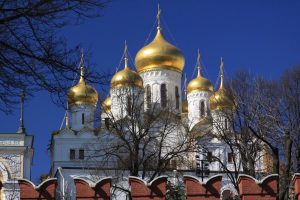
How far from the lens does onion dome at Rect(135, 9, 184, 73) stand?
53.4m

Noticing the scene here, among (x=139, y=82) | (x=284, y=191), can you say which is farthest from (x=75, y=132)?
(x=284, y=191)

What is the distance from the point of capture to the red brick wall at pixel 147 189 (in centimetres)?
1380

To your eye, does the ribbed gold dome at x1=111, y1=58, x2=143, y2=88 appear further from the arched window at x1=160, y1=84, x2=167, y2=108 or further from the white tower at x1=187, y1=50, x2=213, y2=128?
the white tower at x1=187, y1=50, x2=213, y2=128

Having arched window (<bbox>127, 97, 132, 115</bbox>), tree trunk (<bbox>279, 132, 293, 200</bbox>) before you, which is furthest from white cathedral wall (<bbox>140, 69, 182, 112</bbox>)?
tree trunk (<bbox>279, 132, 293, 200</bbox>)

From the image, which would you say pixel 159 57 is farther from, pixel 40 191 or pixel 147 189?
pixel 40 191

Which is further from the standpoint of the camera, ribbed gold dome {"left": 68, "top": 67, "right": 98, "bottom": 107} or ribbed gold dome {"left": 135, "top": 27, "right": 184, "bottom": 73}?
ribbed gold dome {"left": 135, "top": 27, "right": 184, "bottom": 73}

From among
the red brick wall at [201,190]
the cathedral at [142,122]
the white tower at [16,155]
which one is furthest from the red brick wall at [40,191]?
the white tower at [16,155]

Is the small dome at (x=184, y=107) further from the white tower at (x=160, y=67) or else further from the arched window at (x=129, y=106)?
the arched window at (x=129, y=106)

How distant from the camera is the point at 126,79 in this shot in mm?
46844

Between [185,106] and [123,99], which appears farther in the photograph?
[185,106]

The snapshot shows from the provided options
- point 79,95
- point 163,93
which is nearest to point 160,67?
point 163,93

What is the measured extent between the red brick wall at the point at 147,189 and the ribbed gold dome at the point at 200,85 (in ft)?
132

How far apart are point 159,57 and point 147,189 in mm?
39826

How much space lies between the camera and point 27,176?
144 feet
